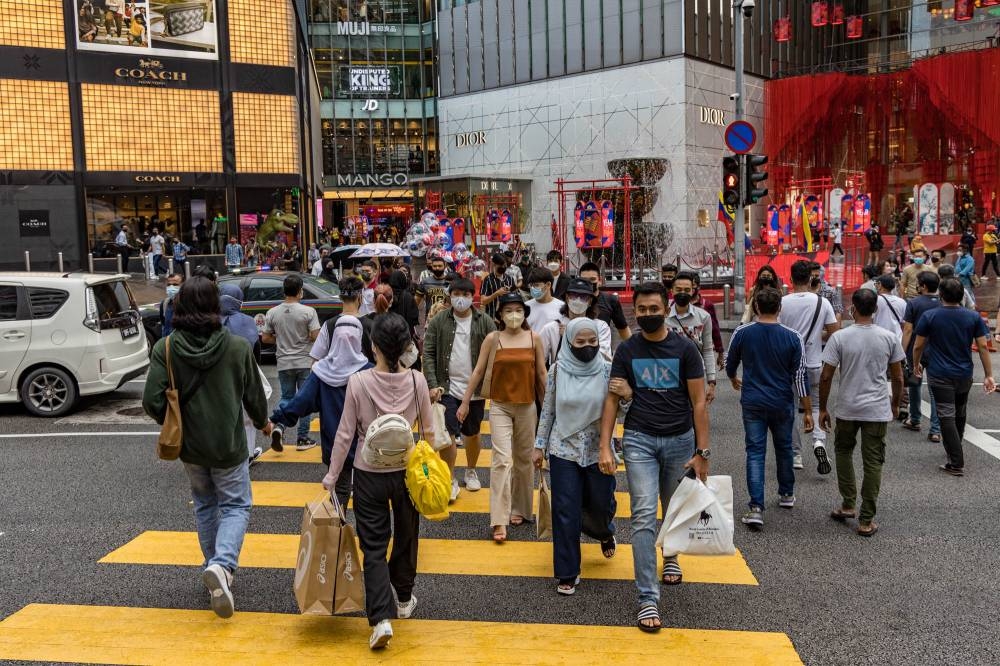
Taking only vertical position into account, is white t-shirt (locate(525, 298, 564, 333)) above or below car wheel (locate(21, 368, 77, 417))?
above

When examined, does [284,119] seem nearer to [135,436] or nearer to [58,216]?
[58,216]

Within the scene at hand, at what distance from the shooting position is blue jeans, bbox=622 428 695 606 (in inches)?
188

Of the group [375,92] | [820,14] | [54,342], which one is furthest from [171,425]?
[375,92]

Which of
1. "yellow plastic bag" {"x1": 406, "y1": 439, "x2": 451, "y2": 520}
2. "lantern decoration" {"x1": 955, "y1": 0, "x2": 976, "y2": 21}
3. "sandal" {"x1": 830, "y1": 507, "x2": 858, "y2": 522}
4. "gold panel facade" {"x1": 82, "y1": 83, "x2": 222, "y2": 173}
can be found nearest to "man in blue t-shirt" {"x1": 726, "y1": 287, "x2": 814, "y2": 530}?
"sandal" {"x1": 830, "y1": 507, "x2": 858, "y2": 522}

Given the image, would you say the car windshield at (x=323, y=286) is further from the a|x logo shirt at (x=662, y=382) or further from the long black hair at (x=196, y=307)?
the a|x logo shirt at (x=662, y=382)

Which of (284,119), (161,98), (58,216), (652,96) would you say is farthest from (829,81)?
(58,216)

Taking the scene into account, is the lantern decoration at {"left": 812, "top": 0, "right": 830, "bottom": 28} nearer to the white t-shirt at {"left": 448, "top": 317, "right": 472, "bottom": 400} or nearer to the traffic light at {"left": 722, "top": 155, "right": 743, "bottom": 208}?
the traffic light at {"left": 722, "top": 155, "right": 743, "bottom": 208}

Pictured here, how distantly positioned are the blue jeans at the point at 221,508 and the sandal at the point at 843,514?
4212 millimetres

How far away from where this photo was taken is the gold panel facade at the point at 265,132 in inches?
1299

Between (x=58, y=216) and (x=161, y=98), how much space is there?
18.6 ft

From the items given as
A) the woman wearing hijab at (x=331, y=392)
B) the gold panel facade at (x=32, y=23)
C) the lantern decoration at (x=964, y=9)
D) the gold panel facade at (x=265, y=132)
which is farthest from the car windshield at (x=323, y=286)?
the lantern decoration at (x=964, y=9)

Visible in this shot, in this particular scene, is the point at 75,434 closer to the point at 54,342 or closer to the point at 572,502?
the point at 54,342

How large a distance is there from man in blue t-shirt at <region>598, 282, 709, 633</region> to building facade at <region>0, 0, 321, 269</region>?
2963 centimetres

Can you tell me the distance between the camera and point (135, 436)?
955cm
